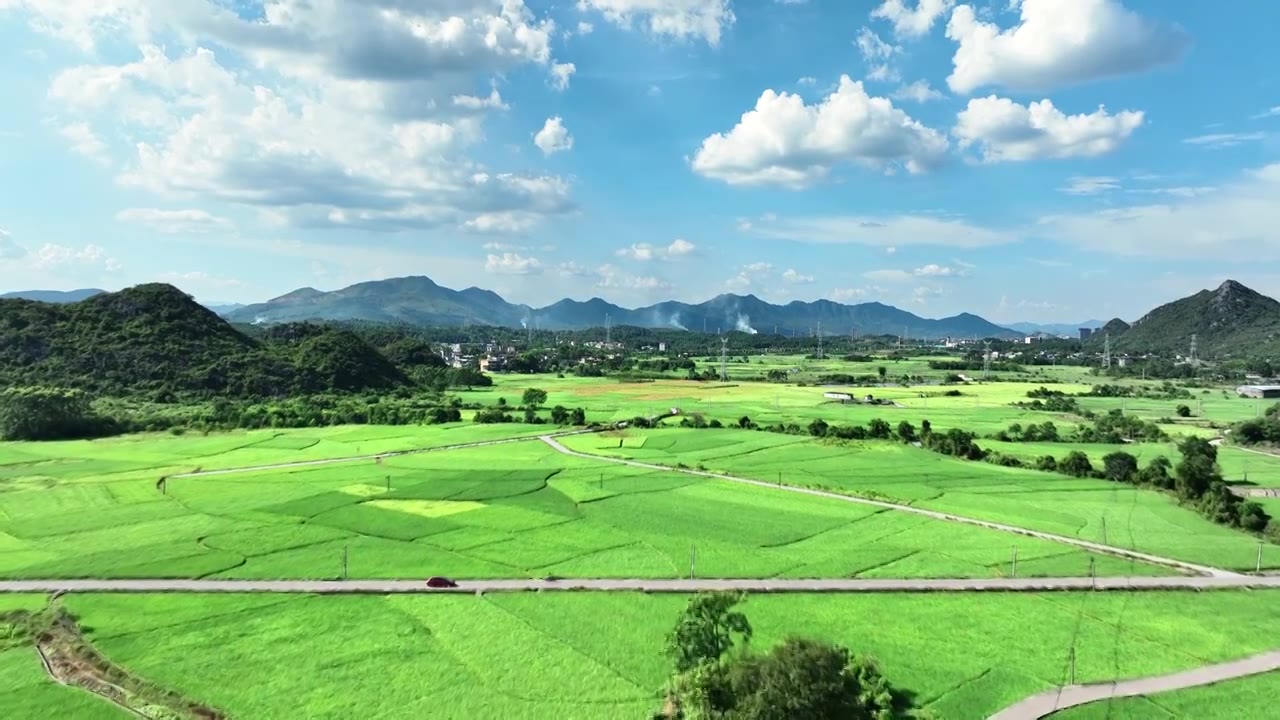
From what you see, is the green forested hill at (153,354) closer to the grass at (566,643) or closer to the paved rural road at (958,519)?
the paved rural road at (958,519)

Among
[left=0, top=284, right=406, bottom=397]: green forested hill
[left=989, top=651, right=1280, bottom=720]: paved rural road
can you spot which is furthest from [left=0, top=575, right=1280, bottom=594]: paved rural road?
[left=0, top=284, right=406, bottom=397]: green forested hill

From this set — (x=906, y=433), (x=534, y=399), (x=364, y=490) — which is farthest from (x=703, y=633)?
(x=534, y=399)

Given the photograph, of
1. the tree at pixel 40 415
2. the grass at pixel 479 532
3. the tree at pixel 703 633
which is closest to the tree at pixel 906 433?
the grass at pixel 479 532

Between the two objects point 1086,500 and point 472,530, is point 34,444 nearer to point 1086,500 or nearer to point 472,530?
point 472,530

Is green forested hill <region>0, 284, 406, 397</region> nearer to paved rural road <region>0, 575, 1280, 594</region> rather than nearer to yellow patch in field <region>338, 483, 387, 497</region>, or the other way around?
yellow patch in field <region>338, 483, 387, 497</region>

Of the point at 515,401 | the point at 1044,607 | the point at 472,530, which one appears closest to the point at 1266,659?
the point at 1044,607

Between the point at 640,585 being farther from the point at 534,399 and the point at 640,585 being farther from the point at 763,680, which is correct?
the point at 534,399
